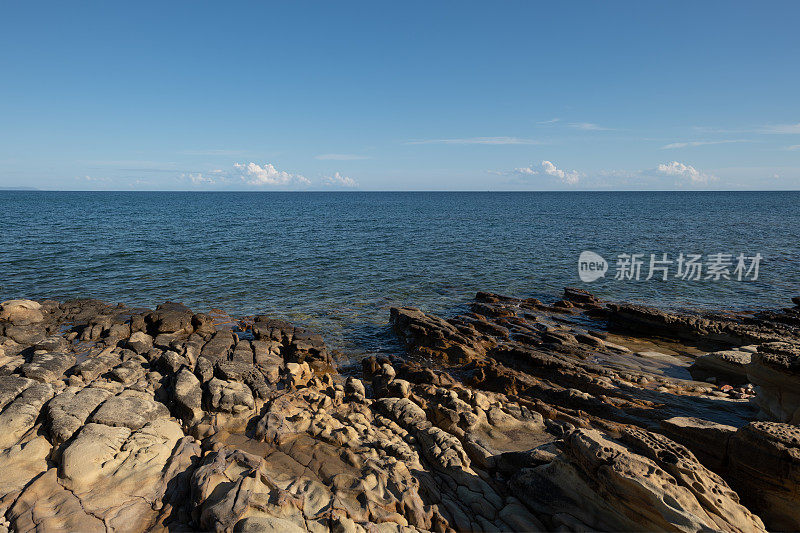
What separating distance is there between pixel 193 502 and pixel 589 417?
11923 millimetres

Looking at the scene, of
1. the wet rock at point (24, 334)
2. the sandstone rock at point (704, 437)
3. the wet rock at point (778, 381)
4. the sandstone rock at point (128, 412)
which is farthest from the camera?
the wet rock at point (24, 334)

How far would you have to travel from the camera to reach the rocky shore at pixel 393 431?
848cm

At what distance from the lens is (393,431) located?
40.2 feet

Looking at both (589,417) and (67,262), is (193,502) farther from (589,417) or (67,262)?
(67,262)

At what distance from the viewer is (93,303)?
969 inches

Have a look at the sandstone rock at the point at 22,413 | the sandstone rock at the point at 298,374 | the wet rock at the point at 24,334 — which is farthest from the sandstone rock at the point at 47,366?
the sandstone rock at the point at 298,374

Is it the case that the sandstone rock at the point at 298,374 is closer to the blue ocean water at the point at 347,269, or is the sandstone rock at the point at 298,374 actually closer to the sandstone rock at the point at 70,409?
the blue ocean water at the point at 347,269

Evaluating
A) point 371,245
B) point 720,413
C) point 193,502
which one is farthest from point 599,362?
point 371,245

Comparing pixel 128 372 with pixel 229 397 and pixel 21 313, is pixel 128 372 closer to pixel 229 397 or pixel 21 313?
pixel 229 397

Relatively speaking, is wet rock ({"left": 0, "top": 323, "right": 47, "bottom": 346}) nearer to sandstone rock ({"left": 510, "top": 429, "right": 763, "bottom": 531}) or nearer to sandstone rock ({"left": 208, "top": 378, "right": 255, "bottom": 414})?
sandstone rock ({"left": 208, "top": 378, "right": 255, "bottom": 414})
